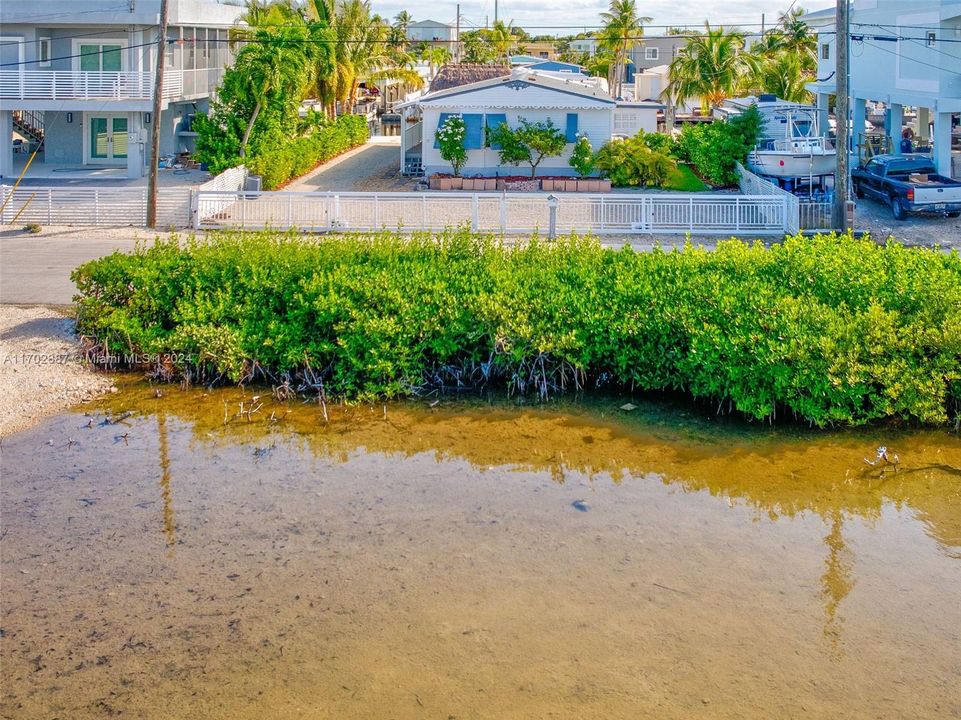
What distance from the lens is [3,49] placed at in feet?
113

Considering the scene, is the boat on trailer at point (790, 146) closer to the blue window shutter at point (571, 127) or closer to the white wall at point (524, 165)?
the white wall at point (524, 165)

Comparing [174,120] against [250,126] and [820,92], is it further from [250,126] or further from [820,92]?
[820,92]

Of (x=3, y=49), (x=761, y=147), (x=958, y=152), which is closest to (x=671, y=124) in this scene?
(x=958, y=152)

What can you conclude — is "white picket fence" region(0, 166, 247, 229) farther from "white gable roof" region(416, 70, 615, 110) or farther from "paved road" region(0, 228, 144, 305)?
"white gable roof" region(416, 70, 615, 110)

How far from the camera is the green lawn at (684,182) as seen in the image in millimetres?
32719

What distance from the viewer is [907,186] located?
27.0 meters

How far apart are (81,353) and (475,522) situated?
27.2 feet

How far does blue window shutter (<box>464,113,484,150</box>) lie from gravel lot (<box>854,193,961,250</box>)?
11943 mm

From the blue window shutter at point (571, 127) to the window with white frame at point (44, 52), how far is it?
54.9 feet

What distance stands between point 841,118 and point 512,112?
40.3 ft

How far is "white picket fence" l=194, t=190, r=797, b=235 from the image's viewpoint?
2588 cm

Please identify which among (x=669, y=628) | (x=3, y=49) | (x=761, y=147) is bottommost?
(x=669, y=628)

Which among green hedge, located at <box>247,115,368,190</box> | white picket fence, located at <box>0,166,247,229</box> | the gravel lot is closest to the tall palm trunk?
green hedge, located at <box>247,115,368,190</box>

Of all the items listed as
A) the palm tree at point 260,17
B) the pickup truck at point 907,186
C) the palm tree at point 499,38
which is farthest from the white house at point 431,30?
the pickup truck at point 907,186
